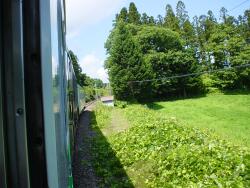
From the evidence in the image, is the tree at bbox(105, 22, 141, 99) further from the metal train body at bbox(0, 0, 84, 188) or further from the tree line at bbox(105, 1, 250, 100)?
the metal train body at bbox(0, 0, 84, 188)

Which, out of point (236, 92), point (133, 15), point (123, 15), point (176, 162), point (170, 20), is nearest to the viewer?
point (176, 162)

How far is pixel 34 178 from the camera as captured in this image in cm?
176

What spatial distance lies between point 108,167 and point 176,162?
83.3 inches

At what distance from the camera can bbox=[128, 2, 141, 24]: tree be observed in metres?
60.9

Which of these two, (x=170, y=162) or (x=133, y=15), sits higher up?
(x=133, y=15)

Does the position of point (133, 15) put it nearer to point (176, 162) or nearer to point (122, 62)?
point (122, 62)

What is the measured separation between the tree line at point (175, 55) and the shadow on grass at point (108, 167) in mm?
28710

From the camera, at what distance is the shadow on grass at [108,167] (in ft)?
26.6

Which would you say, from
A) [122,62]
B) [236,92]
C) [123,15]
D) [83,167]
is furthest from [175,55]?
[83,167]

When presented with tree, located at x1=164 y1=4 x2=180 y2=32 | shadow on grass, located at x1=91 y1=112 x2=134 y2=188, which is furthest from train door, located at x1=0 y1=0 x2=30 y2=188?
tree, located at x1=164 y1=4 x2=180 y2=32

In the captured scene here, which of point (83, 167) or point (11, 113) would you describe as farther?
point (83, 167)

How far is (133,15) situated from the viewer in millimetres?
61375

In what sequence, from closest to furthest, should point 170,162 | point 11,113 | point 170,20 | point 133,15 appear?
1. point 11,113
2. point 170,162
3. point 133,15
4. point 170,20

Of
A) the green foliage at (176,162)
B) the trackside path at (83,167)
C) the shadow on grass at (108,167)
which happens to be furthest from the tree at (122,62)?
the green foliage at (176,162)
